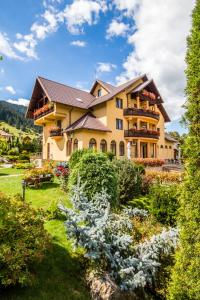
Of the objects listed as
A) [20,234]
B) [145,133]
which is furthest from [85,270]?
[145,133]

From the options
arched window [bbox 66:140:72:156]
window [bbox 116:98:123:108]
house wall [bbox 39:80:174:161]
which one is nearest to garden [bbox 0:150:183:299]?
house wall [bbox 39:80:174:161]

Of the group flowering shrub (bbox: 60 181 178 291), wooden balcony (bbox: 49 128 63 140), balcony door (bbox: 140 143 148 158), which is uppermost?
wooden balcony (bbox: 49 128 63 140)

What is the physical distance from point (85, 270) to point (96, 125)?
22.0 meters

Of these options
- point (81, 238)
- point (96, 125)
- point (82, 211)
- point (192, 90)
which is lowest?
point (81, 238)

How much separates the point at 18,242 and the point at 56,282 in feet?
4.80

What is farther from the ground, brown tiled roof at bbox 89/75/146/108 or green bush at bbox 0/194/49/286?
brown tiled roof at bbox 89/75/146/108

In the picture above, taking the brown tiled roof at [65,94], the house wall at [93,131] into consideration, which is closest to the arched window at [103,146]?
the house wall at [93,131]

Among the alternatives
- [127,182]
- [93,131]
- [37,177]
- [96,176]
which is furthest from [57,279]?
[93,131]

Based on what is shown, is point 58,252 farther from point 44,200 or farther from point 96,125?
point 96,125

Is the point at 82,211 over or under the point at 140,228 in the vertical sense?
over

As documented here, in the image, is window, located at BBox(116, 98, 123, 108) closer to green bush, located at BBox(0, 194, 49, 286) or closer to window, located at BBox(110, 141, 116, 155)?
window, located at BBox(110, 141, 116, 155)

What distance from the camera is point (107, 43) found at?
576 inches

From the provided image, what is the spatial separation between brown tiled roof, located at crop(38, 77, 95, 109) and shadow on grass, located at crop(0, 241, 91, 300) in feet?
73.1

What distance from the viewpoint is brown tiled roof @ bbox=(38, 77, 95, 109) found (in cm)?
2684
